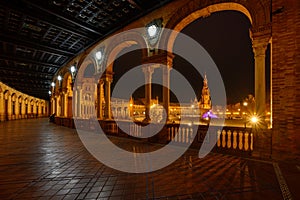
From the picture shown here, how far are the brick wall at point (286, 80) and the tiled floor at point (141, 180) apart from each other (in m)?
0.74

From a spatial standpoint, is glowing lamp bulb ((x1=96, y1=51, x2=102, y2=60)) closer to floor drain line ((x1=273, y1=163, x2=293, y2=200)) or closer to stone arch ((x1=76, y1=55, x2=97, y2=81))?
stone arch ((x1=76, y1=55, x2=97, y2=81))

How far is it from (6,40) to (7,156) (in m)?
9.71

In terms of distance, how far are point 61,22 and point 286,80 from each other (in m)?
11.2

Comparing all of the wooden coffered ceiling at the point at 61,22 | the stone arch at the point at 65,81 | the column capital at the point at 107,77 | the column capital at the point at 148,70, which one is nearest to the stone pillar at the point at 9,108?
the stone arch at the point at 65,81

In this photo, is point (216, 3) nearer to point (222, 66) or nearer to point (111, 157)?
point (111, 157)

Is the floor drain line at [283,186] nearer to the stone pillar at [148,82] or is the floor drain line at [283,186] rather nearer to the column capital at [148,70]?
the stone pillar at [148,82]

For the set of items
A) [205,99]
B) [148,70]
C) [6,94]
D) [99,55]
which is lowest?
[205,99]

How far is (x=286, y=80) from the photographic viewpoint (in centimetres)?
534

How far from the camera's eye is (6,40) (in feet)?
39.1

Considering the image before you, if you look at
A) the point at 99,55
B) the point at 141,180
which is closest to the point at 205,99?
the point at 99,55

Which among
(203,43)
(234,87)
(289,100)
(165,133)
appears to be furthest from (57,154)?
(234,87)

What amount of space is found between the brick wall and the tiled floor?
0.74 meters

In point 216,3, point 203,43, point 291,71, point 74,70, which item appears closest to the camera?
point 291,71

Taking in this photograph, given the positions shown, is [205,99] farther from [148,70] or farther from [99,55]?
[148,70]
